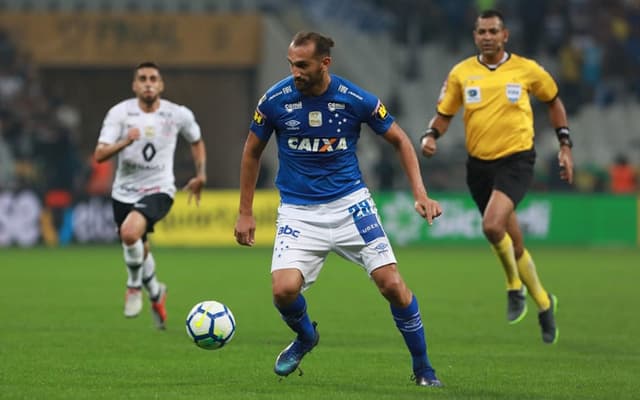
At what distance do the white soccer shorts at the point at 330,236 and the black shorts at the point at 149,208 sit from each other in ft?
13.2

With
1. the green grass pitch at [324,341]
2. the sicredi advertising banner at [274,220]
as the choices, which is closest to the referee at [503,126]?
the green grass pitch at [324,341]

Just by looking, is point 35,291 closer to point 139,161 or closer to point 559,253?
point 139,161

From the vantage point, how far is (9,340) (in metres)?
10.1

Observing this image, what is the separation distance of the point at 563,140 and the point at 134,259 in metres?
3.77

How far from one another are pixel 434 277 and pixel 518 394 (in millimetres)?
10552

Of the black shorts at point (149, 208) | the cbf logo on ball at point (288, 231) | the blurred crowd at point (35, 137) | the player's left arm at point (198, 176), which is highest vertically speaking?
the cbf logo on ball at point (288, 231)

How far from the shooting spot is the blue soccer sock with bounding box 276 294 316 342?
784 centimetres

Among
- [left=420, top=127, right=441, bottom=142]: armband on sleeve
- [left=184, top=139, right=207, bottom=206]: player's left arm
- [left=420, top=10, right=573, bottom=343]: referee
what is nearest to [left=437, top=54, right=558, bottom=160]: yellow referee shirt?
[left=420, top=10, right=573, bottom=343]: referee

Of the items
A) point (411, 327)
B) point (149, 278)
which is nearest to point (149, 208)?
point (149, 278)

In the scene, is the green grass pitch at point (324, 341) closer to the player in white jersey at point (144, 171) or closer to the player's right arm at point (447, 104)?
the player in white jersey at point (144, 171)

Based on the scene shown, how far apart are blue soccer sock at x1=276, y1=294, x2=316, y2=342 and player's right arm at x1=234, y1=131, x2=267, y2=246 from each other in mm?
444

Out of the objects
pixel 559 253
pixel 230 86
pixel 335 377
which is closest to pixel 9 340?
pixel 335 377

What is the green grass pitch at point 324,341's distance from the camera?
768 centimetres

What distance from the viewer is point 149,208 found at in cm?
1158
